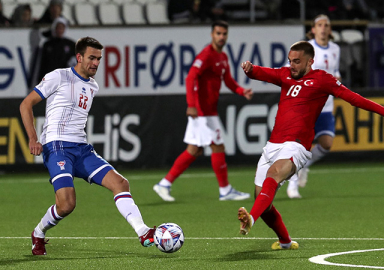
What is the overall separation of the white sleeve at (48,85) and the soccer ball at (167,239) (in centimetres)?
148

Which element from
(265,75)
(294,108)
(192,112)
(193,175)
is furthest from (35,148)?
(193,175)

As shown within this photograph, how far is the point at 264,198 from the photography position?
6.46 m

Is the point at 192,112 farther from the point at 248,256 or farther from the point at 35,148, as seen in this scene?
the point at 35,148

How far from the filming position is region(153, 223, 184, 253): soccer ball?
6254 mm

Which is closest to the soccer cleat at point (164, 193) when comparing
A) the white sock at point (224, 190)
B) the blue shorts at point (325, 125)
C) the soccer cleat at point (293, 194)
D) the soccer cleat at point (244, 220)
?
the white sock at point (224, 190)

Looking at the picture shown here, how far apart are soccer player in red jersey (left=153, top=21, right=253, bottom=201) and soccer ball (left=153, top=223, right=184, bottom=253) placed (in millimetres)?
4283

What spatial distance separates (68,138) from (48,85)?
1.50 ft

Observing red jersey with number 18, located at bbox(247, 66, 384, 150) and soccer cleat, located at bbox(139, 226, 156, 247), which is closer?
soccer cleat, located at bbox(139, 226, 156, 247)

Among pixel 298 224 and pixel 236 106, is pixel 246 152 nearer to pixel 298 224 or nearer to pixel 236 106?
pixel 236 106

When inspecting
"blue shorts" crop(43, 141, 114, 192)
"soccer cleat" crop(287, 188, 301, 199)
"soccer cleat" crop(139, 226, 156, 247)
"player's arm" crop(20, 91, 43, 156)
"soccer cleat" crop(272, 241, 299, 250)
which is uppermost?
"player's arm" crop(20, 91, 43, 156)

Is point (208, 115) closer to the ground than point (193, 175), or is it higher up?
higher up

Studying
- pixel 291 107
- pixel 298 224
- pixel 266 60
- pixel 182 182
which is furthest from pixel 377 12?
pixel 291 107

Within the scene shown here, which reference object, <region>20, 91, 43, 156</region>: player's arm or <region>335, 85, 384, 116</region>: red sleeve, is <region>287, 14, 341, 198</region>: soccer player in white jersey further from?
<region>20, 91, 43, 156</region>: player's arm

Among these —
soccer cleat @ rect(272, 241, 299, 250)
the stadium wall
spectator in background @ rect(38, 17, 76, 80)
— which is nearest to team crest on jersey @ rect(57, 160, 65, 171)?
soccer cleat @ rect(272, 241, 299, 250)
